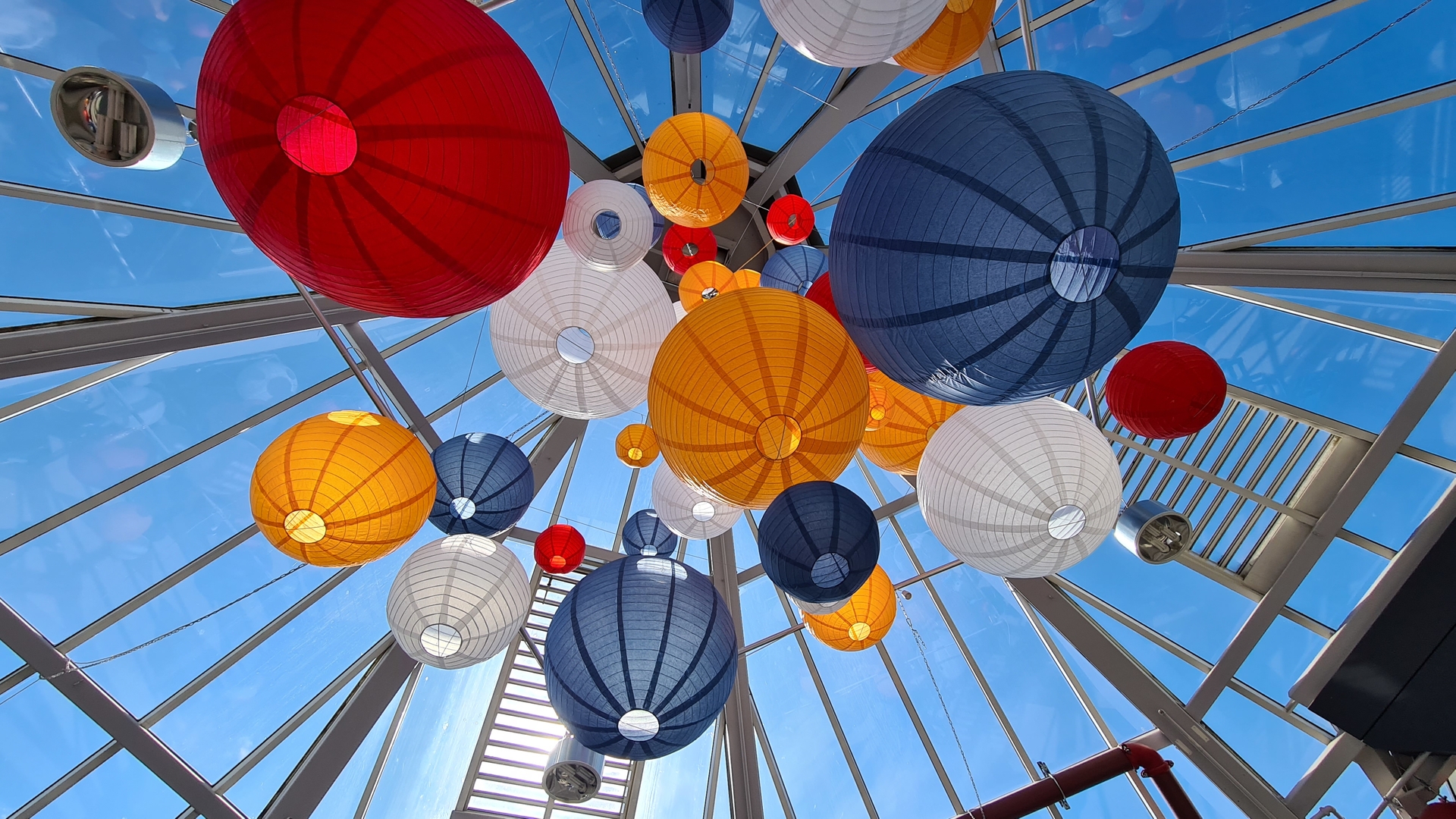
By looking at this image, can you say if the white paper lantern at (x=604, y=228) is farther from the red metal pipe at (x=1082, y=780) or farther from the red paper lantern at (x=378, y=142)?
the red metal pipe at (x=1082, y=780)

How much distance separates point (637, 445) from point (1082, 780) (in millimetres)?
4946

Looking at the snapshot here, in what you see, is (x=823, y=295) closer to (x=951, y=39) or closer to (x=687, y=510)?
(x=951, y=39)

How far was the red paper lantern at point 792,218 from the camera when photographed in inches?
219

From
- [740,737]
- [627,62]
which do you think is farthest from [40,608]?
[627,62]

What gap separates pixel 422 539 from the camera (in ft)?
27.6

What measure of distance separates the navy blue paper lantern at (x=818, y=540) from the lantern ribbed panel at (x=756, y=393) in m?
0.13

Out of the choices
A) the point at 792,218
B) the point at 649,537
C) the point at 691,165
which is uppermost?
the point at 792,218

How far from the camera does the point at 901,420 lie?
4070 mm

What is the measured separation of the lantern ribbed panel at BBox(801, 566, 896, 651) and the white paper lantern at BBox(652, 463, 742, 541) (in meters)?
0.85

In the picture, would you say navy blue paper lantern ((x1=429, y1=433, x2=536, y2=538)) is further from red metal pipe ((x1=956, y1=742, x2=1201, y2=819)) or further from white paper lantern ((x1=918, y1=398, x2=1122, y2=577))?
red metal pipe ((x1=956, y1=742, x2=1201, y2=819))

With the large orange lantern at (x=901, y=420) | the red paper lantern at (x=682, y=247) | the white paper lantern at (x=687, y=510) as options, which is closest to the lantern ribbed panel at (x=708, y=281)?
the red paper lantern at (x=682, y=247)

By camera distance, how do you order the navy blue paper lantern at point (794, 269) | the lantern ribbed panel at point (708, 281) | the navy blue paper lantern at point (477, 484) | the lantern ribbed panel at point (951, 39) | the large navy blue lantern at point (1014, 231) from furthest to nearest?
1. the navy blue paper lantern at point (794, 269)
2. the lantern ribbed panel at point (708, 281)
3. the navy blue paper lantern at point (477, 484)
4. the lantern ribbed panel at point (951, 39)
5. the large navy blue lantern at point (1014, 231)

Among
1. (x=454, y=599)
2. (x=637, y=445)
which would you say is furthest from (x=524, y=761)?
(x=454, y=599)

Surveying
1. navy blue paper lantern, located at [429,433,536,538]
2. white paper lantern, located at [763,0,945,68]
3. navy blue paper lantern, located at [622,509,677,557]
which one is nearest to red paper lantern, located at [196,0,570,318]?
white paper lantern, located at [763,0,945,68]
